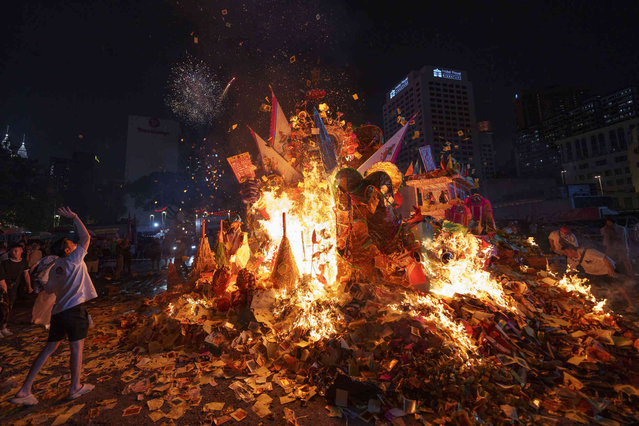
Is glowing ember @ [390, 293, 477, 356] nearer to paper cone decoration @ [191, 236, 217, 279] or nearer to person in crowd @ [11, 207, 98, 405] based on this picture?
person in crowd @ [11, 207, 98, 405]

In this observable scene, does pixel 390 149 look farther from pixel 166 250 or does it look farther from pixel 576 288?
pixel 166 250

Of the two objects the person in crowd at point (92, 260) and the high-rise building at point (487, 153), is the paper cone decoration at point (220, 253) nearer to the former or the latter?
the person in crowd at point (92, 260)

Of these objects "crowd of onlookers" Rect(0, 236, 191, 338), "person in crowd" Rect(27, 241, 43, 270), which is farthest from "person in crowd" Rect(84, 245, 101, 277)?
"person in crowd" Rect(27, 241, 43, 270)

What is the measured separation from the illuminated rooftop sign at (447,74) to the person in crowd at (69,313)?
88437mm

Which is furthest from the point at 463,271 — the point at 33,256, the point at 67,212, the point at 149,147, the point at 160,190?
the point at 149,147

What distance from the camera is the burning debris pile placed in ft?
14.0

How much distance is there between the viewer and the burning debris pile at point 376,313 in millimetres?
4273

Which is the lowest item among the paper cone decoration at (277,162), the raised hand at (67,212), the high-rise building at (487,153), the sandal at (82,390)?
the sandal at (82,390)

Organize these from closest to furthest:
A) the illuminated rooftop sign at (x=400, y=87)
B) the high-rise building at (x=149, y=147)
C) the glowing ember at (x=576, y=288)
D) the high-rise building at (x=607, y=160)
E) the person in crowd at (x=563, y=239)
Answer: the glowing ember at (x=576, y=288) → the person in crowd at (x=563, y=239) → the high-rise building at (x=607, y=160) → the high-rise building at (x=149, y=147) → the illuminated rooftop sign at (x=400, y=87)

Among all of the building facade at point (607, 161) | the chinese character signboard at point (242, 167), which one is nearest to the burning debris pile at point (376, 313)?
the chinese character signboard at point (242, 167)

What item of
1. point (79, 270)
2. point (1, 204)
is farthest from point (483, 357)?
point (1, 204)

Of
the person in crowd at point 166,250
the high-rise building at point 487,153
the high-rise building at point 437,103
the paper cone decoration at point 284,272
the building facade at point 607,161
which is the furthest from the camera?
the high-rise building at point 487,153

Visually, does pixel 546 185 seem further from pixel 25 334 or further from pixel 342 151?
pixel 25 334

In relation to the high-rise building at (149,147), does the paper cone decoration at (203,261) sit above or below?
below
